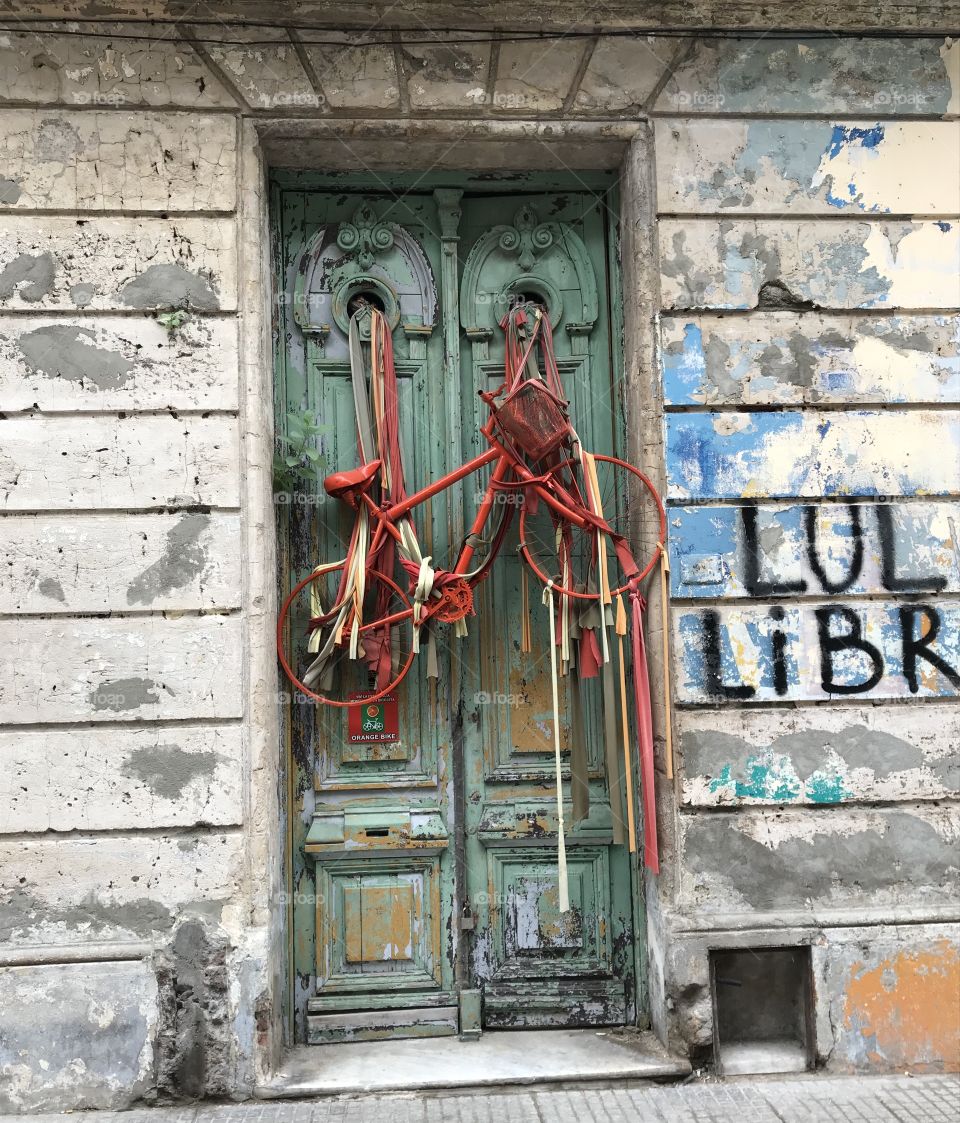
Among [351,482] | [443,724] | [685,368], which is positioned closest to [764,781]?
[443,724]

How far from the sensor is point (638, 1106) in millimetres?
3553

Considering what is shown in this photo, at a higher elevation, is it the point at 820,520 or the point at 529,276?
the point at 529,276

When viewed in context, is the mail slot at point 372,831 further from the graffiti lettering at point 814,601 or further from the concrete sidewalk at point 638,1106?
the graffiti lettering at point 814,601

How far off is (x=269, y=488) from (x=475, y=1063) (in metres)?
2.61

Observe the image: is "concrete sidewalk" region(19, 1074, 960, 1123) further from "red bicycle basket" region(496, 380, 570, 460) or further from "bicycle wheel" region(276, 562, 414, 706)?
"red bicycle basket" region(496, 380, 570, 460)

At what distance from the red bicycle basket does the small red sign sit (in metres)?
1.33

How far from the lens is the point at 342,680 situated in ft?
13.5

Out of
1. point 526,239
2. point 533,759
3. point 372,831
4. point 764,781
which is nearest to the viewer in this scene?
point 764,781

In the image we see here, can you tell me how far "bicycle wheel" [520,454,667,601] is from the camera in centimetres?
396

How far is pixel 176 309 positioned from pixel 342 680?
5.78ft

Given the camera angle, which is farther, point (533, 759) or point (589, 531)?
point (533, 759)

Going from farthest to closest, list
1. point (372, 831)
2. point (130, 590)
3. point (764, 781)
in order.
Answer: point (372, 831), point (764, 781), point (130, 590)

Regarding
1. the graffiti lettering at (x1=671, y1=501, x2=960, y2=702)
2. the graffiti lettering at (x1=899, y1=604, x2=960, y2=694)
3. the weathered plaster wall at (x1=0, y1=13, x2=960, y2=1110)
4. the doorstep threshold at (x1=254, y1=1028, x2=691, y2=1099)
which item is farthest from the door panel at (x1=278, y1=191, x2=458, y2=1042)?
the graffiti lettering at (x1=899, y1=604, x2=960, y2=694)

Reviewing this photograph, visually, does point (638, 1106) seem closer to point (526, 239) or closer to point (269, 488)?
point (269, 488)
